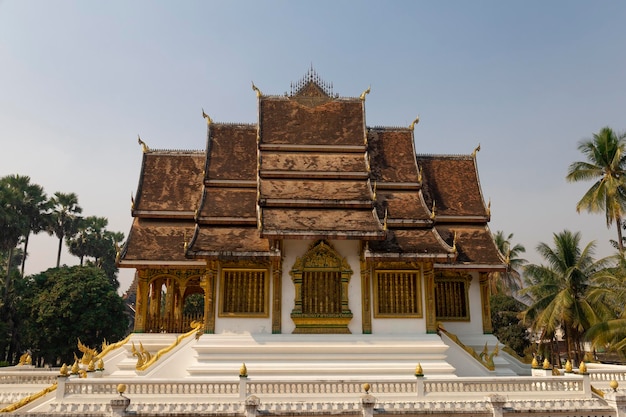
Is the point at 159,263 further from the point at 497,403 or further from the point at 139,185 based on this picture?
the point at 497,403

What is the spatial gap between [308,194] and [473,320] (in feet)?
23.3

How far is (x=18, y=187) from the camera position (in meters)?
39.3

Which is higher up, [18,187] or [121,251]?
[18,187]

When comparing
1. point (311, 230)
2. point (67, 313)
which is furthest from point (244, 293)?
point (67, 313)

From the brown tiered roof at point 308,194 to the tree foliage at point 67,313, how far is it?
1937 centimetres

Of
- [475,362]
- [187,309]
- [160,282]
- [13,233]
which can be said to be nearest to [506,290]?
[187,309]

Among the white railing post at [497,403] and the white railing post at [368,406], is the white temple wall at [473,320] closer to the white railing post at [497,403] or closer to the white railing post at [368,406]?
the white railing post at [497,403]

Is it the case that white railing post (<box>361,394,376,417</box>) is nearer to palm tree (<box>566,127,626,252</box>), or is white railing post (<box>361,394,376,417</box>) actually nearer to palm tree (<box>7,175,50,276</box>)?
palm tree (<box>566,127,626,252</box>)

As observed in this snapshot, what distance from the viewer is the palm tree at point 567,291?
80.9ft

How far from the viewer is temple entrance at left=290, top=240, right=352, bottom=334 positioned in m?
15.0

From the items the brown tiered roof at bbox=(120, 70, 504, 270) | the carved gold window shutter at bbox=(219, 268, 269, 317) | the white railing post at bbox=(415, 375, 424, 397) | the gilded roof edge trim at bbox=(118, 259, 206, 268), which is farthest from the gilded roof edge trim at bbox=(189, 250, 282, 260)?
the white railing post at bbox=(415, 375, 424, 397)

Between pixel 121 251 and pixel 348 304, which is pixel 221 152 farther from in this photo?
pixel 348 304

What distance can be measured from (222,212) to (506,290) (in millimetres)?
37032

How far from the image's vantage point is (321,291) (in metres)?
15.3
